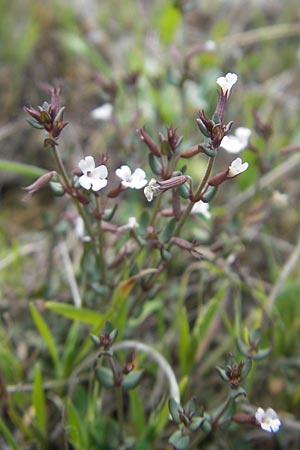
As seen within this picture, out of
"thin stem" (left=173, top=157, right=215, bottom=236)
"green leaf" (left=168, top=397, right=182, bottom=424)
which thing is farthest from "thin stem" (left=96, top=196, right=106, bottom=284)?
"green leaf" (left=168, top=397, right=182, bottom=424)

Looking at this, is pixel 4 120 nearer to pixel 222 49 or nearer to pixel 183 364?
pixel 222 49

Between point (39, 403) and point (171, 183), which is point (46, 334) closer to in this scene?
point (39, 403)

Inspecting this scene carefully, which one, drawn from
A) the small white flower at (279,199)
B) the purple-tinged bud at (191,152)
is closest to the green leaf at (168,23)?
the small white flower at (279,199)

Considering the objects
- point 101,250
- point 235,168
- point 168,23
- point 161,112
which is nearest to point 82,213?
point 101,250

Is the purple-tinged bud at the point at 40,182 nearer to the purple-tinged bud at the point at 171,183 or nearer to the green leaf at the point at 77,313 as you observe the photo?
the purple-tinged bud at the point at 171,183

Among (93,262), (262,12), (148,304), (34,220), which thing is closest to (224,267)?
(148,304)

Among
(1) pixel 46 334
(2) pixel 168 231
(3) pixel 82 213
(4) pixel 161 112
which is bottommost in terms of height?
(1) pixel 46 334
